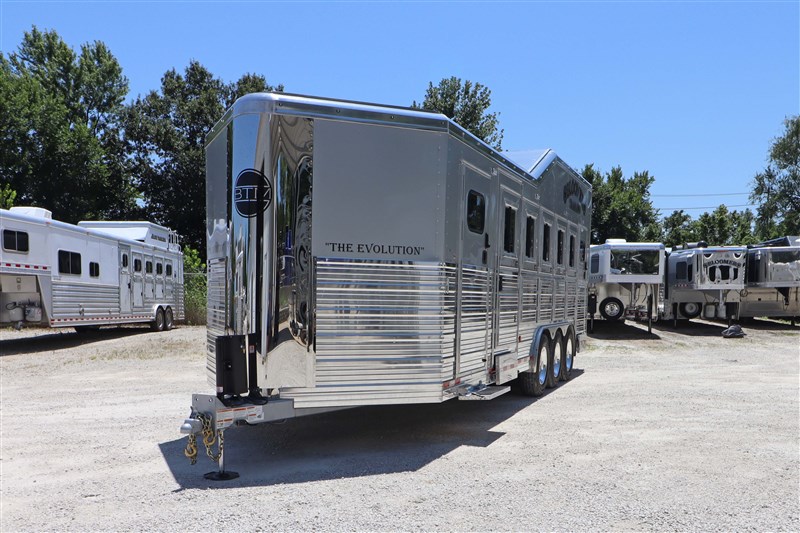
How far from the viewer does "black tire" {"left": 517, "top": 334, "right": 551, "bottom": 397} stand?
29.3ft

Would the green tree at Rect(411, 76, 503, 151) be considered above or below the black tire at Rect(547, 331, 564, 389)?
above

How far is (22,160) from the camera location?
30719mm

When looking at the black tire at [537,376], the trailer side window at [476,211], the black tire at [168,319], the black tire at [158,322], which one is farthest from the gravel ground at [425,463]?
the black tire at [168,319]

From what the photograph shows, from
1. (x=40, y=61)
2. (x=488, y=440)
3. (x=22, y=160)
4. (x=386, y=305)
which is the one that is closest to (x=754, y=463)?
(x=488, y=440)

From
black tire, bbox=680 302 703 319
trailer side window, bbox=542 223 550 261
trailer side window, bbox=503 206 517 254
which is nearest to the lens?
trailer side window, bbox=503 206 517 254

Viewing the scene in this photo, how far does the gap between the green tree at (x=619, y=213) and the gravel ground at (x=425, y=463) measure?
30390 mm

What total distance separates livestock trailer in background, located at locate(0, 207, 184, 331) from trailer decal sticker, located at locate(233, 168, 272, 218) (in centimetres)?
943

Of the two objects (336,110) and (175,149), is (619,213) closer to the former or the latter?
(175,149)

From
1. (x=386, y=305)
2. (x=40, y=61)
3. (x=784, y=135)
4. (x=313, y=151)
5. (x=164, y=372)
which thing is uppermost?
(x=40, y=61)

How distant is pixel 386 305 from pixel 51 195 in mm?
31961

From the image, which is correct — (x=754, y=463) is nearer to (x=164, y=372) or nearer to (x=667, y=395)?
(x=667, y=395)

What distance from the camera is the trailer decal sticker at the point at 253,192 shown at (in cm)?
534

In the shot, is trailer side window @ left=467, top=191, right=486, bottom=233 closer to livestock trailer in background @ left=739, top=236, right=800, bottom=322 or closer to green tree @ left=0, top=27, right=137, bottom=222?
livestock trailer in background @ left=739, top=236, right=800, bottom=322

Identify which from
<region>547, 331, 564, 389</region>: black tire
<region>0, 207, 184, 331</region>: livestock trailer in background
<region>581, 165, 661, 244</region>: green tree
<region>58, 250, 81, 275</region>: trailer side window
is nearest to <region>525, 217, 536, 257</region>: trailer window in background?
<region>547, 331, 564, 389</region>: black tire
